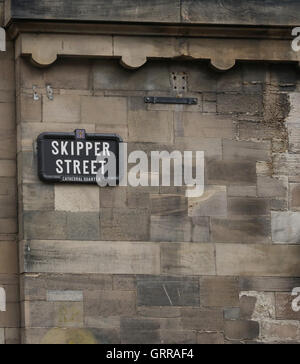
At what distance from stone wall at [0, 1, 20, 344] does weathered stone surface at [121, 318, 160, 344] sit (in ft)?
3.95

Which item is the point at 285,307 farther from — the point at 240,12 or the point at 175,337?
the point at 240,12

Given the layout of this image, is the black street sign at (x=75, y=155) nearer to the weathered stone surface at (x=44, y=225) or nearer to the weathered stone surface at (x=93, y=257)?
the weathered stone surface at (x=44, y=225)

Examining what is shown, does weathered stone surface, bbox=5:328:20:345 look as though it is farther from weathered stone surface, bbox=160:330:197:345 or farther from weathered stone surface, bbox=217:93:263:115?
weathered stone surface, bbox=217:93:263:115

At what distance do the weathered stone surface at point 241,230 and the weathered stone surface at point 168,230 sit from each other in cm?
33

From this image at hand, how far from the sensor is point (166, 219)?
20312 mm

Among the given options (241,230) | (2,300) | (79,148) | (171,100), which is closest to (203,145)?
(171,100)

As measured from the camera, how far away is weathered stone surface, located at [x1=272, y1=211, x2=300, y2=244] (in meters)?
20.5

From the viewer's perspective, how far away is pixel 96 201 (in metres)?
20.2

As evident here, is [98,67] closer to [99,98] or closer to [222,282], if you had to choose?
[99,98]

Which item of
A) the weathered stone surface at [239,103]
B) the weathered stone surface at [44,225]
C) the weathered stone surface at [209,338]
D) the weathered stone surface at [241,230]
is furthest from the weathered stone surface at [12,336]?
the weathered stone surface at [239,103]

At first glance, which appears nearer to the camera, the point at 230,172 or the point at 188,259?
the point at 188,259

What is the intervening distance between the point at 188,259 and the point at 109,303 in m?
1.03

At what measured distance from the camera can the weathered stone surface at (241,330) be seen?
798 inches

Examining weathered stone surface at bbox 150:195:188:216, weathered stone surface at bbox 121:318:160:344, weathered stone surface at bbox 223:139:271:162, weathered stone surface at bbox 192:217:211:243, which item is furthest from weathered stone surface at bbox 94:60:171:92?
weathered stone surface at bbox 121:318:160:344
